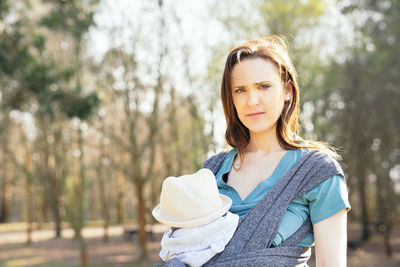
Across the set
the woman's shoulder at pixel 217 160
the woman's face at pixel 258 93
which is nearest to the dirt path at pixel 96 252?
the woman's shoulder at pixel 217 160

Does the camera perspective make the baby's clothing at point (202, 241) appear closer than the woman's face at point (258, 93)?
Yes

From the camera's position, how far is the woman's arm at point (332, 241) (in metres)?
1.55

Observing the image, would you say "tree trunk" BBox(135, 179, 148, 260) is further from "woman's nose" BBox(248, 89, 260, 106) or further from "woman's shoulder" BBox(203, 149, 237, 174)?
"woman's nose" BBox(248, 89, 260, 106)

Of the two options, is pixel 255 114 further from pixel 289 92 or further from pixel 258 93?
pixel 289 92

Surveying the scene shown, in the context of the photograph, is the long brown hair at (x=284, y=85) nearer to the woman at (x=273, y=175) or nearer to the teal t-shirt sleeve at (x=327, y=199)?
the woman at (x=273, y=175)

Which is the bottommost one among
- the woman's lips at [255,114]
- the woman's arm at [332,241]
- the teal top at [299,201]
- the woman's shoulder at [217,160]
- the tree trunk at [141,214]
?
the tree trunk at [141,214]

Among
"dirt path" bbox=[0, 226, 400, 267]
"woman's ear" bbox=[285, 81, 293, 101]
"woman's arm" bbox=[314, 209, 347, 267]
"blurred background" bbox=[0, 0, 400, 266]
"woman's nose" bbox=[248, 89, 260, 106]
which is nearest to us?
"woman's arm" bbox=[314, 209, 347, 267]

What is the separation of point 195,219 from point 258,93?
0.55m

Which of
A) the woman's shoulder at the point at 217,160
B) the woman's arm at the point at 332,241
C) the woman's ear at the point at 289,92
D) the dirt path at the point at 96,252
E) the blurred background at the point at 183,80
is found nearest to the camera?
the woman's arm at the point at 332,241

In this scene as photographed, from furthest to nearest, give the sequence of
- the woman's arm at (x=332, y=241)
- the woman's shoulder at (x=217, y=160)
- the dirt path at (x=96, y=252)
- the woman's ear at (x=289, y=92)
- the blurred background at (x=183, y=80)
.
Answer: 1. the dirt path at (x=96, y=252)
2. the blurred background at (x=183, y=80)
3. the woman's shoulder at (x=217, y=160)
4. the woman's ear at (x=289, y=92)
5. the woman's arm at (x=332, y=241)

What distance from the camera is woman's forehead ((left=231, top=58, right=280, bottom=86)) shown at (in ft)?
5.76

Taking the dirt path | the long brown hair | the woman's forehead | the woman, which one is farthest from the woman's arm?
the dirt path

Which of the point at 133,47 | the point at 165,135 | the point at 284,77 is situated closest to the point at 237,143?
the point at 284,77

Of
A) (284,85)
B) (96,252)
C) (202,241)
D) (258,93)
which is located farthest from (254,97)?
(96,252)
